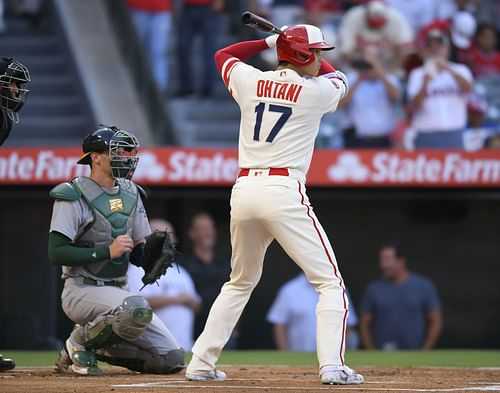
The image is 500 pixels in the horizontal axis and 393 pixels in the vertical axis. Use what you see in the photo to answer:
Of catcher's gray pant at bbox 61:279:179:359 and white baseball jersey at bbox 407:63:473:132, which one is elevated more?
white baseball jersey at bbox 407:63:473:132

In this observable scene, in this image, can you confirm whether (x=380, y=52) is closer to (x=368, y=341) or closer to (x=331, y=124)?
(x=331, y=124)

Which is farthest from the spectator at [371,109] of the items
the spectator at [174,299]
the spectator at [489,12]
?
the spectator at [489,12]

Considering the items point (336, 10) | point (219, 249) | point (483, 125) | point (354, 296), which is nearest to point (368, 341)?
point (354, 296)

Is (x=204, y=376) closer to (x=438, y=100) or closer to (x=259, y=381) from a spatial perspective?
(x=259, y=381)

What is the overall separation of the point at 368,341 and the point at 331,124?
241 centimetres

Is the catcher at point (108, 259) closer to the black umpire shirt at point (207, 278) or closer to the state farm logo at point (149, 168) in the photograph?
the state farm logo at point (149, 168)

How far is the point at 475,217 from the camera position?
12547mm

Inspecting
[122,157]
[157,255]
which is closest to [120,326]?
[157,255]

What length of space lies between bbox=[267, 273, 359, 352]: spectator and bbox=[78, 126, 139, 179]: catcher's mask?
14.9 feet

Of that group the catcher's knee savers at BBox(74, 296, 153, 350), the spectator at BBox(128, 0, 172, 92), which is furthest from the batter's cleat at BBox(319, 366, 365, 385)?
the spectator at BBox(128, 0, 172, 92)

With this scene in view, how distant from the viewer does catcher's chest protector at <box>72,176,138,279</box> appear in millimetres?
6965

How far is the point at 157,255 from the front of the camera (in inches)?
279

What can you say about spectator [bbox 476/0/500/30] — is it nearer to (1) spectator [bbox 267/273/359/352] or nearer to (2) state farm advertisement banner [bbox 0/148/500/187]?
(2) state farm advertisement banner [bbox 0/148/500/187]

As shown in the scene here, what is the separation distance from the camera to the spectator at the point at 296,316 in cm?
1134
